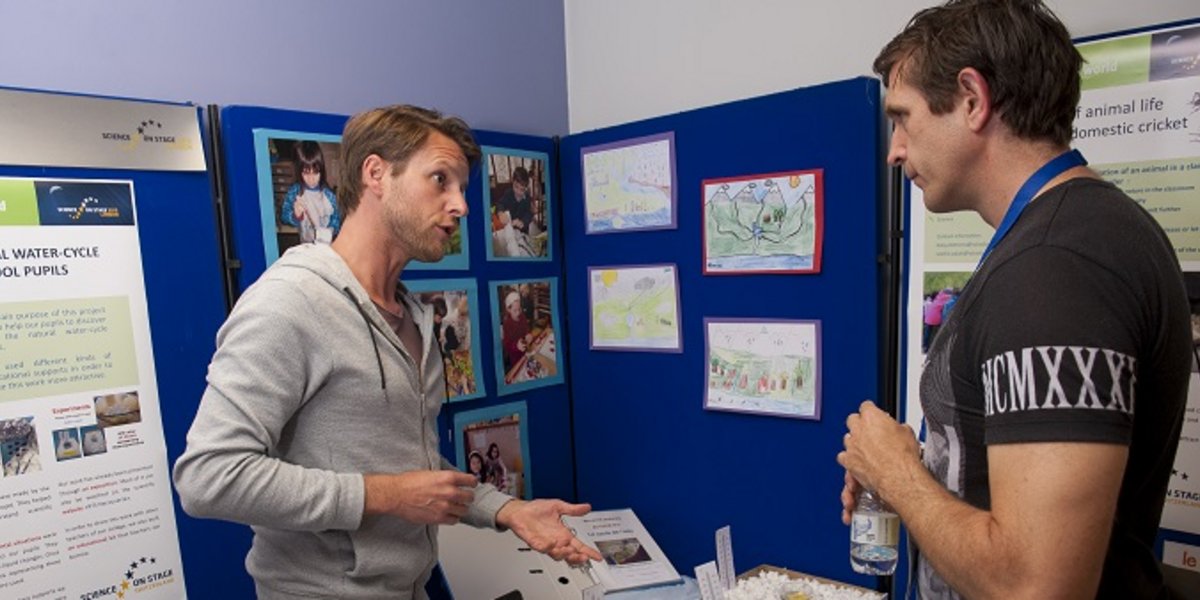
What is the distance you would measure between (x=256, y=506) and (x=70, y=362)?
54cm

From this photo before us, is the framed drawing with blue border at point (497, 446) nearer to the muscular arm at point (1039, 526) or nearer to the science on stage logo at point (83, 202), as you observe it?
the science on stage logo at point (83, 202)

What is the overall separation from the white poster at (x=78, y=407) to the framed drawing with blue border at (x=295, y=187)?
0.80 feet

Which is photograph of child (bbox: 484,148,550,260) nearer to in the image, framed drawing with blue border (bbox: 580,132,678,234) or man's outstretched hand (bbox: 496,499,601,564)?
framed drawing with blue border (bbox: 580,132,678,234)

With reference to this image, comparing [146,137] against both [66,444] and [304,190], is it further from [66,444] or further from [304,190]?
[66,444]

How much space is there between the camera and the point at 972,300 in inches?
30.4

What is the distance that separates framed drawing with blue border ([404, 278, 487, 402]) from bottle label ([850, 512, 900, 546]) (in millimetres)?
1124

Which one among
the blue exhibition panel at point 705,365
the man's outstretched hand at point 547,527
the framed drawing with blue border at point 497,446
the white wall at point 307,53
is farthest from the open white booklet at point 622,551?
the white wall at point 307,53

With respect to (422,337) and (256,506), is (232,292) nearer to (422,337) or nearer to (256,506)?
(422,337)

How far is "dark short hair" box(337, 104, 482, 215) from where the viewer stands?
1330mm

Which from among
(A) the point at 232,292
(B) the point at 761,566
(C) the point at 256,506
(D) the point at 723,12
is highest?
(D) the point at 723,12

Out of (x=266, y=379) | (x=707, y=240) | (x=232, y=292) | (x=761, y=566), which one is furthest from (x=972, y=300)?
(x=232, y=292)

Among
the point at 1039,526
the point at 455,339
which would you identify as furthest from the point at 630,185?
the point at 1039,526

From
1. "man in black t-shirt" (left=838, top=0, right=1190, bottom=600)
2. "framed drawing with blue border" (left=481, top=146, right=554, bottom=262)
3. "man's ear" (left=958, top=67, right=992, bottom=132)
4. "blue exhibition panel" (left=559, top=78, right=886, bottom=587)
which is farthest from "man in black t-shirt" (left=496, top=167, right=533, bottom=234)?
"man's ear" (left=958, top=67, right=992, bottom=132)

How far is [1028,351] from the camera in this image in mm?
679
